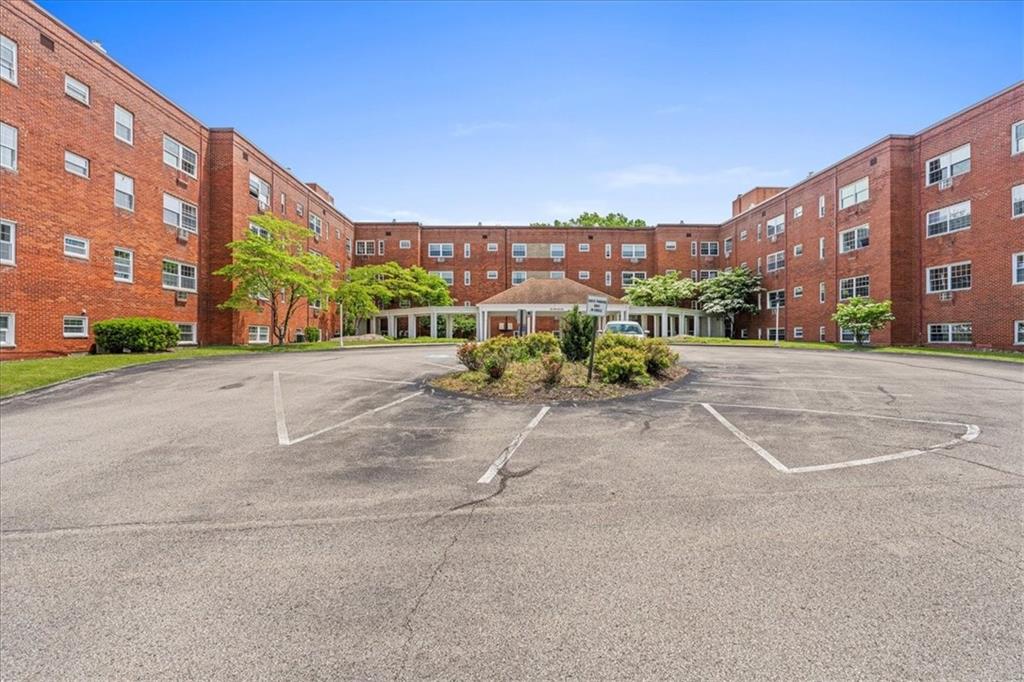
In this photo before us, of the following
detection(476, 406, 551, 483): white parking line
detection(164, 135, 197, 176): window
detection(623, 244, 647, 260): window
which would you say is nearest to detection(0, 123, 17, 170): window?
detection(164, 135, 197, 176): window

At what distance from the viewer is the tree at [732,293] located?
4041 cm

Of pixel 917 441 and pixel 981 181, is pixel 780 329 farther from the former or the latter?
pixel 917 441

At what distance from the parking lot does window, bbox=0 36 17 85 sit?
1648cm

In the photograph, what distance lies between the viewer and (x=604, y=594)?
3.32 metres

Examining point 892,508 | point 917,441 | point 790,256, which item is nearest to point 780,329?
point 790,256

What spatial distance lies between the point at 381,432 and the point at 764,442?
574cm

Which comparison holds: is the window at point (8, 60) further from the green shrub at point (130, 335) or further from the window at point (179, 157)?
the green shrub at point (130, 335)

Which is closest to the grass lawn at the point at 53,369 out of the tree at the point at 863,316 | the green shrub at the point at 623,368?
the green shrub at the point at 623,368

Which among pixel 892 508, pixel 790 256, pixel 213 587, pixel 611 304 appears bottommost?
pixel 213 587

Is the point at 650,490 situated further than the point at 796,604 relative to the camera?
Yes

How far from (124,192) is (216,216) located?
220 inches

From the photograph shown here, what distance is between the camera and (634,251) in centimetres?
4978

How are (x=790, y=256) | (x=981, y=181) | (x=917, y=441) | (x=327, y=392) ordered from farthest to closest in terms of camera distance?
(x=790, y=256) < (x=981, y=181) < (x=327, y=392) < (x=917, y=441)

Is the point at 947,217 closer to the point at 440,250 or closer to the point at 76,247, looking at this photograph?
the point at 440,250
